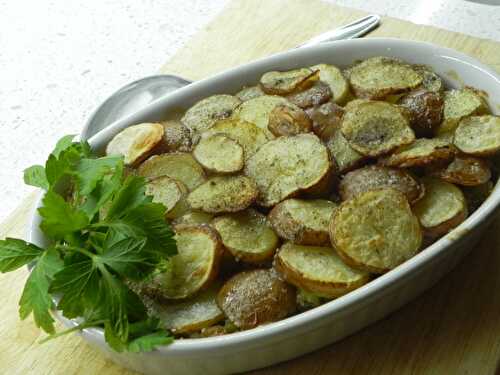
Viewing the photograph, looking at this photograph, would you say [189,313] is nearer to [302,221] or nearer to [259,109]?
[302,221]

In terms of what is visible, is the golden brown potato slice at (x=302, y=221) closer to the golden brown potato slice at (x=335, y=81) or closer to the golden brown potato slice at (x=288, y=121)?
the golden brown potato slice at (x=288, y=121)

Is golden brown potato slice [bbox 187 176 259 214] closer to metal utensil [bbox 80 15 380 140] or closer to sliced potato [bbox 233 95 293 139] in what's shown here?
sliced potato [bbox 233 95 293 139]

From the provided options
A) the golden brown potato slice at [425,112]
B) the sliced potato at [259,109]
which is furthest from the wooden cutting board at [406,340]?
the sliced potato at [259,109]

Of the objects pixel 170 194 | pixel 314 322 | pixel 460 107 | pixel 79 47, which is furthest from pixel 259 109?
pixel 79 47

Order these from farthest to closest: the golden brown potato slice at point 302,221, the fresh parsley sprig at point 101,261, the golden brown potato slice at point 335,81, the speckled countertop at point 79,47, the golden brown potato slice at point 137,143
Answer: the speckled countertop at point 79,47, the golden brown potato slice at point 335,81, the golden brown potato slice at point 137,143, the golden brown potato slice at point 302,221, the fresh parsley sprig at point 101,261

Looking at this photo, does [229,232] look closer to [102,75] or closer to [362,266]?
[362,266]
